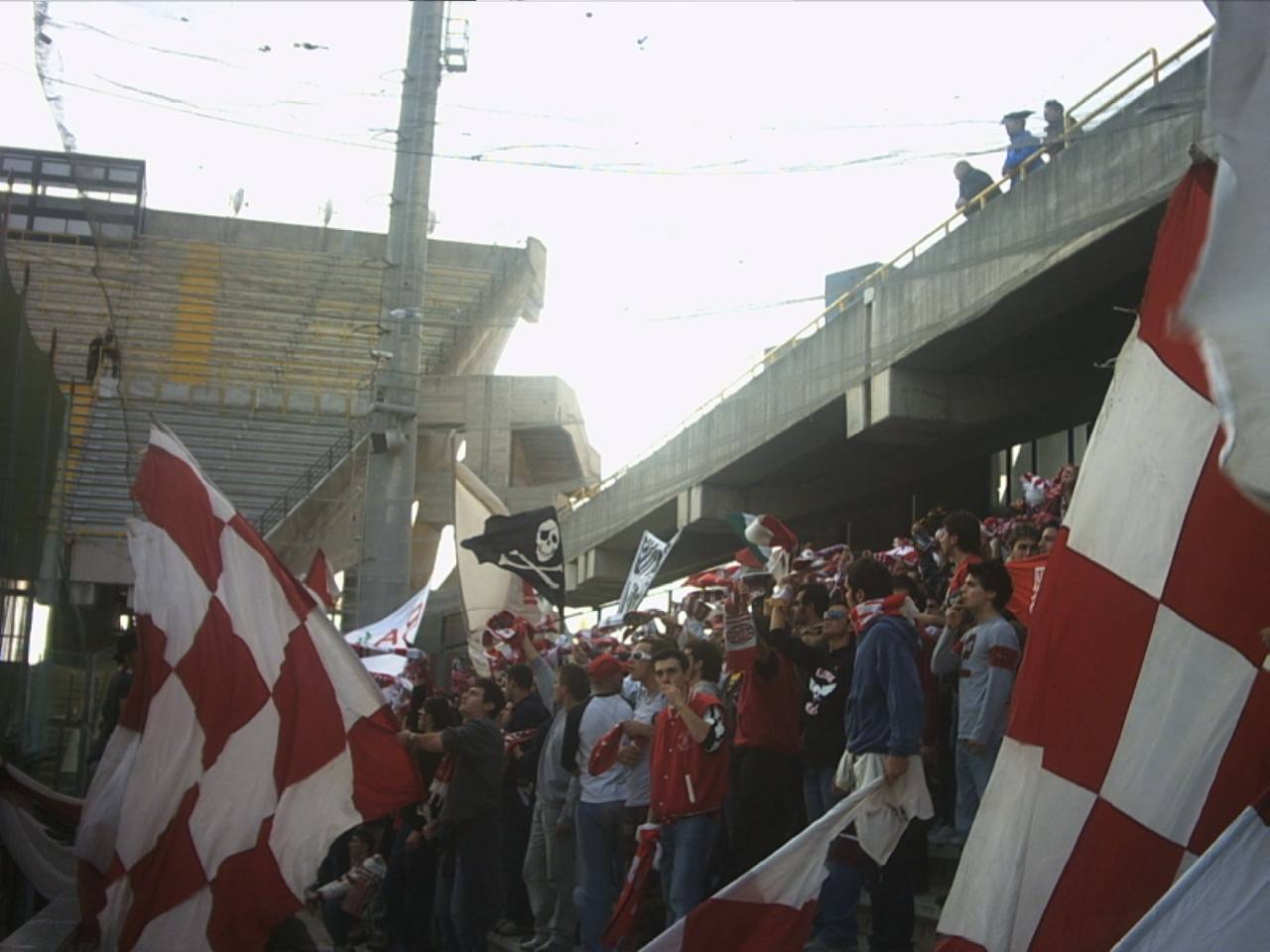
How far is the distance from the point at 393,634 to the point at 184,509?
21.6ft

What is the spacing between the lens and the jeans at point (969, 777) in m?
6.34

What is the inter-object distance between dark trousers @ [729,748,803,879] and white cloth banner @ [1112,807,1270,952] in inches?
162

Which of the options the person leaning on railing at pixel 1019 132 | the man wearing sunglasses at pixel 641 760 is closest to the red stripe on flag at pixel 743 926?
the man wearing sunglasses at pixel 641 760

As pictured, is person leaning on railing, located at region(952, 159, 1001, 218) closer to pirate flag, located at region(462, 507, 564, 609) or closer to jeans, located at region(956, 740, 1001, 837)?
pirate flag, located at region(462, 507, 564, 609)

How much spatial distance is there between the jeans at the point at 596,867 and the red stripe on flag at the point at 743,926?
279cm

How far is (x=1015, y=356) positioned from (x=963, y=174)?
247 centimetres

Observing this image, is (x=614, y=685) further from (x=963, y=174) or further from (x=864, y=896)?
(x=963, y=174)

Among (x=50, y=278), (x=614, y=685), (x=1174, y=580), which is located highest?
(x=50, y=278)

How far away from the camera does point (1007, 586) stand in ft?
20.8

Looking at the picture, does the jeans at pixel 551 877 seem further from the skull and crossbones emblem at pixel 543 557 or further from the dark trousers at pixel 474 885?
the skull and crossbones emblem at pixel 543 557

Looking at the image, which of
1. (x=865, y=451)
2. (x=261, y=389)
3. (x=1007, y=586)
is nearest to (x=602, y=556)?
(x=261, y=389)

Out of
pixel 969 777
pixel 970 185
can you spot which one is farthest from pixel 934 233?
pixel 969 777

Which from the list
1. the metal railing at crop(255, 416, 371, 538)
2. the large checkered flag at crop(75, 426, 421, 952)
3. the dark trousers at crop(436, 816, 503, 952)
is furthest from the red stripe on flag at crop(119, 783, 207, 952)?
the metal railing at crop(255, 416, 371, 538)

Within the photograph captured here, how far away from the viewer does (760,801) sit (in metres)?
6.86
